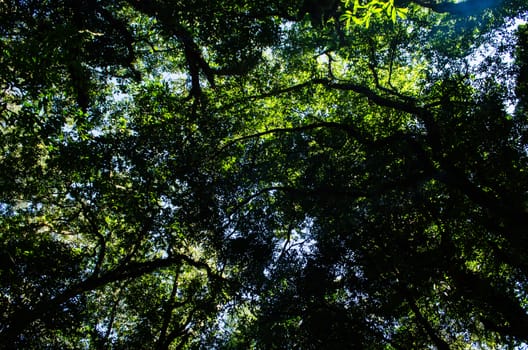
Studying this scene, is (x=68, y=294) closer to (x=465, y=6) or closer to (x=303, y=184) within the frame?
(x=303, y=184)

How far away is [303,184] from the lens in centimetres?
1050

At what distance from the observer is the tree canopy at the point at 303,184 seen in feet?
29.4

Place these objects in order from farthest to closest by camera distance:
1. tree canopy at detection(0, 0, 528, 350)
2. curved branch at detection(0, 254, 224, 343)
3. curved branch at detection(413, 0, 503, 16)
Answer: curved branch at detection(0, 254, 224, 343) < curved branch at detection(413, 0, 503, 16) < tree canopy at detection(0, 0, 528, 350)

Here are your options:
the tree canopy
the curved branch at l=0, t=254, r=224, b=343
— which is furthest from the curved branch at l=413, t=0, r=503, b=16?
the curved branch at l=0, t=254, r=224, b=343

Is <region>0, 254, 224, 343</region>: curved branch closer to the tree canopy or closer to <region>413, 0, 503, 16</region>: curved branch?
the tree canopy

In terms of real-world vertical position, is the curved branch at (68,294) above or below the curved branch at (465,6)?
below

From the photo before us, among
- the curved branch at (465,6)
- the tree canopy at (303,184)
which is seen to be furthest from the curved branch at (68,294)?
the curved branch at (465,6)

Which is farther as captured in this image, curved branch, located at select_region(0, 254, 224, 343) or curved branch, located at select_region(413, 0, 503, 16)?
curved branch, located at select_region(0, 254, 224, 343)

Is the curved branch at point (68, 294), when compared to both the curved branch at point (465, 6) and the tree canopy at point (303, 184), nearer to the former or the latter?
the tree canopy at point (303, 184)

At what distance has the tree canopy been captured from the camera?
896 cm

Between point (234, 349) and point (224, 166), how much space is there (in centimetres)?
806

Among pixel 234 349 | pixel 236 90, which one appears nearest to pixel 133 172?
pixel 236 90

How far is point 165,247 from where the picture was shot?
13.0 m

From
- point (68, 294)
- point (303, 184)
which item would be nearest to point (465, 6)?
point (303, 184)
